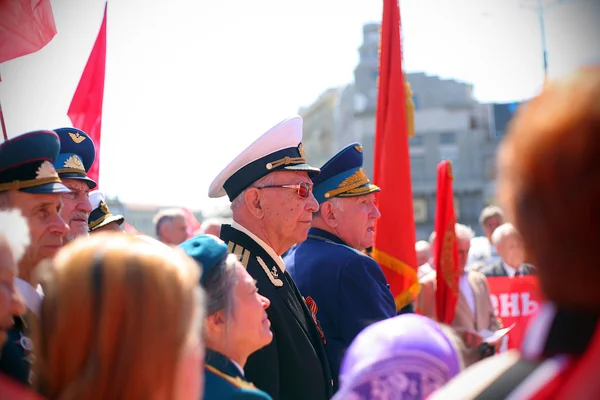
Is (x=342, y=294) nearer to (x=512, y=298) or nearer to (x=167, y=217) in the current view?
(x=167, y=217)

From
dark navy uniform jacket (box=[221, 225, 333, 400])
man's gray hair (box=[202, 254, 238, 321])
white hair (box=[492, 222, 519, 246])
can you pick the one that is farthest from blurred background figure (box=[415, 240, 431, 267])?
man's gray hair (box=[202, 254, 238, 321])

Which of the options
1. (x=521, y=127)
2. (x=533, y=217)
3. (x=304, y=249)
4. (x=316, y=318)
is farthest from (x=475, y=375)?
(x=304, y=249)

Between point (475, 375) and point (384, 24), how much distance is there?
4.83 meters

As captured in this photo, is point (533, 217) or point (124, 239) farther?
point (124, 239)

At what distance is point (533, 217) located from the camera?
47.2 inches

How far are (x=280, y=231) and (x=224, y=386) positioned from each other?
1.57 m

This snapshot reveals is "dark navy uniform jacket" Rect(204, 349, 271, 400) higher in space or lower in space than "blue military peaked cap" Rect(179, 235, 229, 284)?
lower

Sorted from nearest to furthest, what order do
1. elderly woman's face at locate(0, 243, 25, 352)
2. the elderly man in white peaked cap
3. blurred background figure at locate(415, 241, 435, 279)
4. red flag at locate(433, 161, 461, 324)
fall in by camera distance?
elderly woman's face at locate(0, 243, 25, 352) < the elderly man in white peaked cap < red flag at locate(433, 161, 461, 324) < blurred background figure at locate(415, 241, 435, 279)

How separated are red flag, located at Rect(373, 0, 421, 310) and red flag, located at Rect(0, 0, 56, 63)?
8.76ft

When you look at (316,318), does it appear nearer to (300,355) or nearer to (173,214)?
(300,355)

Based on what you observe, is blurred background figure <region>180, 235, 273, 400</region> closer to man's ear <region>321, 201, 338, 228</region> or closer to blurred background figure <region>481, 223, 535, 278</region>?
man's ear <region>321, 201, 338, 228</region>

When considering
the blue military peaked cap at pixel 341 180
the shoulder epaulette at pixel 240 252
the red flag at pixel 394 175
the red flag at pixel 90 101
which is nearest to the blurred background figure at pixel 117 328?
the shoulder epaulette at pixel 240 252

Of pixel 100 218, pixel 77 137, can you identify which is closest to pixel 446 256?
pixel 100 218

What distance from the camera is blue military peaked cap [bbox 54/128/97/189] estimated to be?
13.1ft
